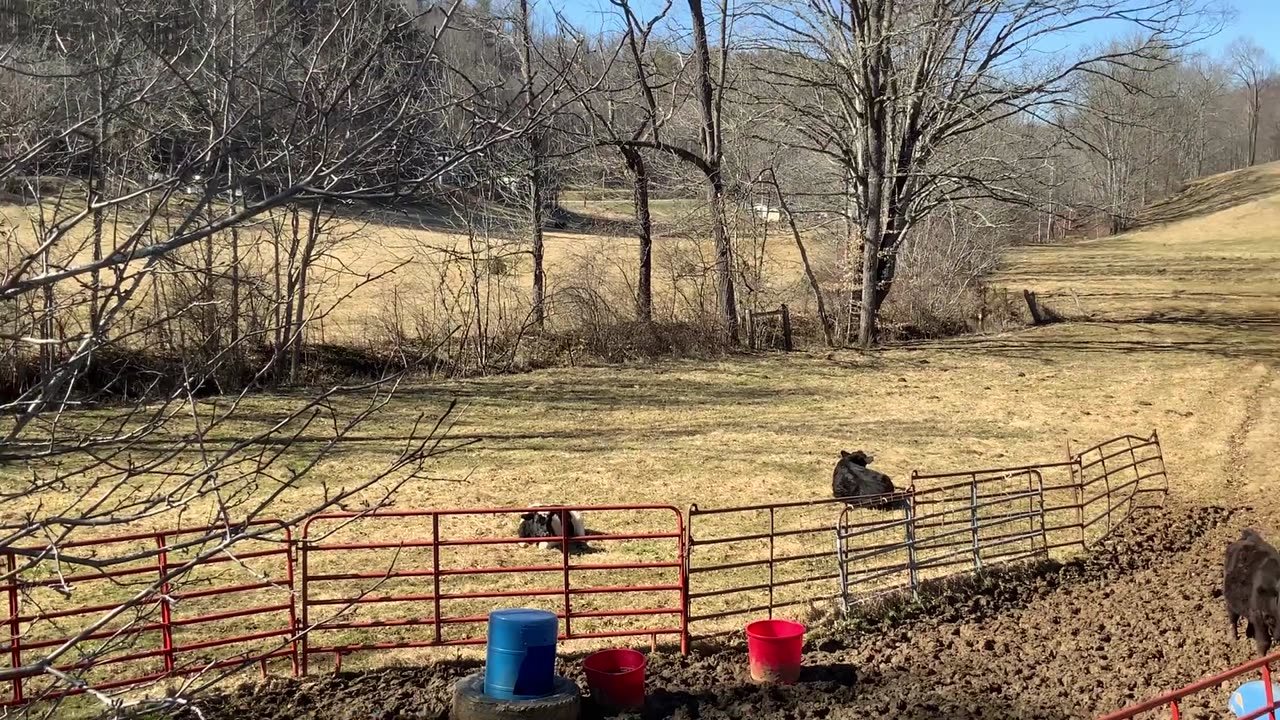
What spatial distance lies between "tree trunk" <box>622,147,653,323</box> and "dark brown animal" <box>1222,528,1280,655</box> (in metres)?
15.9

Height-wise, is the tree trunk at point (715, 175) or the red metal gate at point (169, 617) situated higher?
the tree trunk at point (715, 175)

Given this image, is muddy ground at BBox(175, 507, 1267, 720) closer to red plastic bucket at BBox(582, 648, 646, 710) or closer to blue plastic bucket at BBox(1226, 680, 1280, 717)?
red plastic bucket at BBox(582, 648, 646, 710)

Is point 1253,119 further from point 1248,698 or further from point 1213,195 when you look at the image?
point 1248,698

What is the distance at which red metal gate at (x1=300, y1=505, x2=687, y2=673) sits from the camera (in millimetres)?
8430

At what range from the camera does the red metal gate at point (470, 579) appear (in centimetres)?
843

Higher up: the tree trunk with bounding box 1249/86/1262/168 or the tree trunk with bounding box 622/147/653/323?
the tree trunk with bounding box 1249/86/1262/168

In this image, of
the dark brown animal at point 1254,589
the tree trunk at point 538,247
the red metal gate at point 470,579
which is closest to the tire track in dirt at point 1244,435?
the dark brown animal at point 1254,589

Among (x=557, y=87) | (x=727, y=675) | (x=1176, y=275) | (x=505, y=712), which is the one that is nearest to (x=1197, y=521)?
→ (x=727, y=675)

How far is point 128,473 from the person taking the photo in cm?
336

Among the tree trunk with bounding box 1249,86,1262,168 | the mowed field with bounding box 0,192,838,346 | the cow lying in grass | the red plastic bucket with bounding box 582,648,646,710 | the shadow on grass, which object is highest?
the tree trunk with bounding box 1249,86,1262,168

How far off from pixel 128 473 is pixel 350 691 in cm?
490

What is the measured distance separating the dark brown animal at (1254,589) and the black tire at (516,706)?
5.27m

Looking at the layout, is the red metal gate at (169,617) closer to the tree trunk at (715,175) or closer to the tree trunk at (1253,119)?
the tree trunk at (715,175)

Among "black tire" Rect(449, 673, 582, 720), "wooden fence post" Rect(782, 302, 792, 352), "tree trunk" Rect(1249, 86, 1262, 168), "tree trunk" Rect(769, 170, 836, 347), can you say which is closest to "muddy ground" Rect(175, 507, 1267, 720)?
"black tire" Rect(449, 673, 582, 720)
